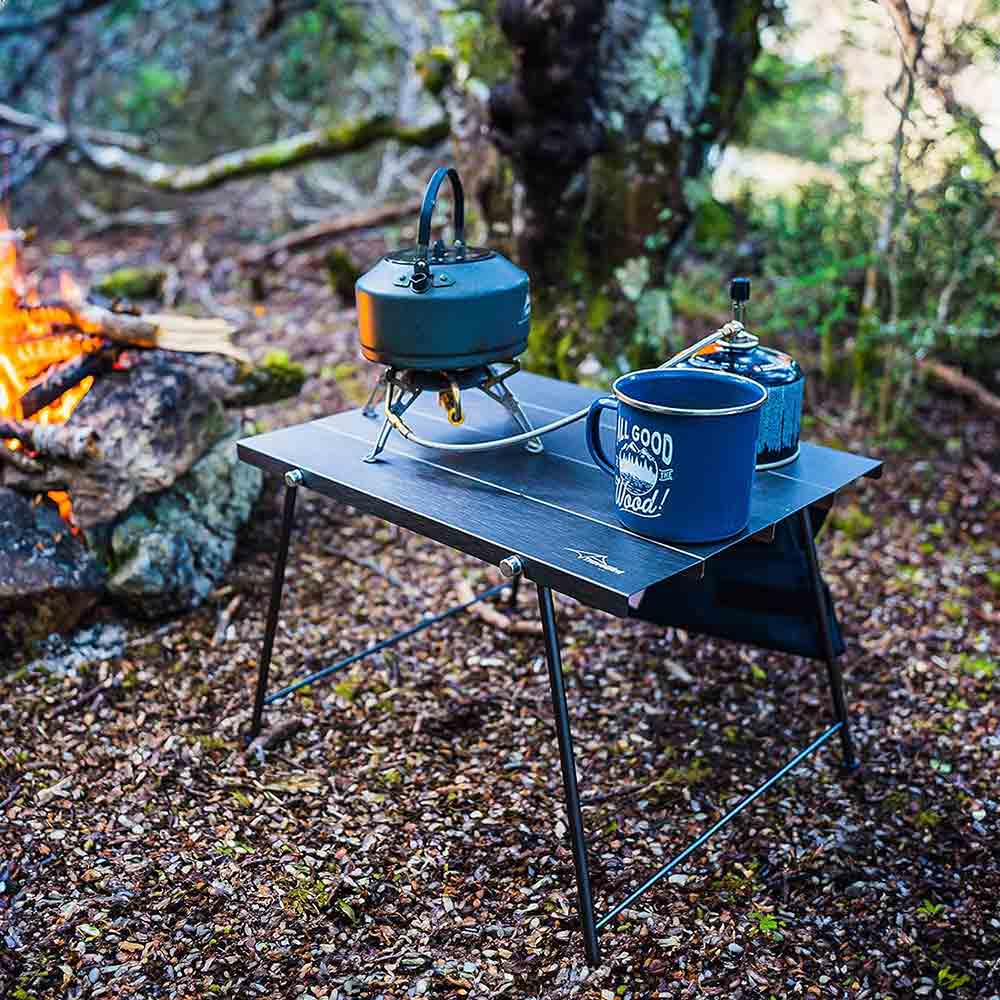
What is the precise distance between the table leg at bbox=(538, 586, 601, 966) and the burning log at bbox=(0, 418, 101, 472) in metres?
1.57

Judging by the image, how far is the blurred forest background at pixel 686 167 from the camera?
11.5ft

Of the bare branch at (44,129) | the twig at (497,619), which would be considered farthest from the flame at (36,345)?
the bare branch at (44,129)

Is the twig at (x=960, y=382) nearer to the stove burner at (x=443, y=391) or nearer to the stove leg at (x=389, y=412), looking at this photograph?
the stove burner at (x=443, y=391)

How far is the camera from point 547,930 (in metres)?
2.02

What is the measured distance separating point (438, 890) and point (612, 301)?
2.33m

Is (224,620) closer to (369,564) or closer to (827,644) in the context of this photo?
(369,564)

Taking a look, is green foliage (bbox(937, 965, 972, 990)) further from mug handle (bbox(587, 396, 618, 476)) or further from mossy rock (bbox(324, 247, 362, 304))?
mossy rock (bbox(324, 247, 362, 304))

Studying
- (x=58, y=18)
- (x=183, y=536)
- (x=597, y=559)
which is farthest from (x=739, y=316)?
(x=58, y=18)

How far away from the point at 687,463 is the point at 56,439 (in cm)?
191

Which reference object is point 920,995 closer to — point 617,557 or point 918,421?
point 617,557

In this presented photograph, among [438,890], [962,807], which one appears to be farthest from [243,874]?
[962,807]

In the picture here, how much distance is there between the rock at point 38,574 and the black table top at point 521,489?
3.07 feet

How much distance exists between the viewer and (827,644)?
2.34m

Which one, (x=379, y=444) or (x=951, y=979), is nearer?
(x=951, y=979)
